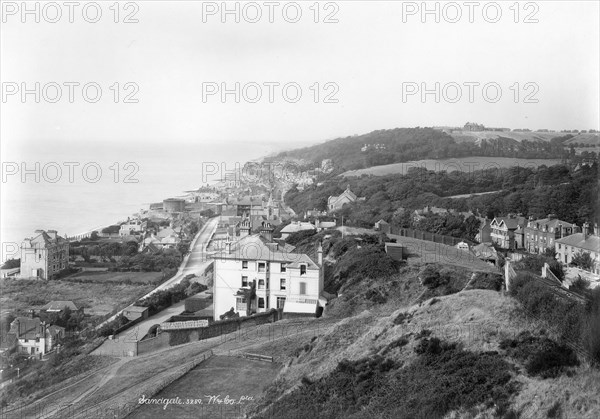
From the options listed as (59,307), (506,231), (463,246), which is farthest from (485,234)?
(59,307)

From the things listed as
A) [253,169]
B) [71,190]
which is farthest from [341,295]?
[253,169]

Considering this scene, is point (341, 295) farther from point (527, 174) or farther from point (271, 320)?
point (527, 174)

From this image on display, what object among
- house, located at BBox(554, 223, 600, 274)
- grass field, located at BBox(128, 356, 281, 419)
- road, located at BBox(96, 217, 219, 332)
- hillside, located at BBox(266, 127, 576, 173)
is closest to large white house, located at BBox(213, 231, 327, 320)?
grass field, located at BBox(128, 356, 281, 419)

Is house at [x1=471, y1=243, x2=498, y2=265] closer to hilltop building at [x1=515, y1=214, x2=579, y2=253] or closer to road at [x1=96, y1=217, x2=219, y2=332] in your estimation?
hilltop building at [x1=515, y1=214, x2=579, y2=253]

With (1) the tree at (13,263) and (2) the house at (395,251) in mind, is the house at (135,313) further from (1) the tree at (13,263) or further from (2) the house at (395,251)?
(1) the tree at (13,263)

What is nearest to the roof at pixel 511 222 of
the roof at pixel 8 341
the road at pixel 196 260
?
the road at pixel 196 260
